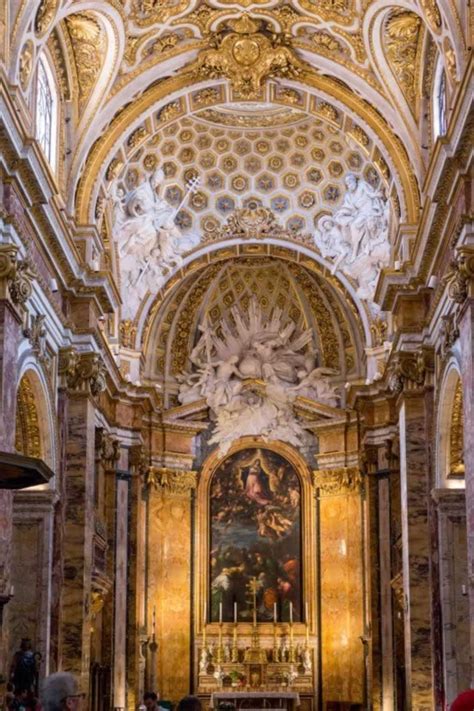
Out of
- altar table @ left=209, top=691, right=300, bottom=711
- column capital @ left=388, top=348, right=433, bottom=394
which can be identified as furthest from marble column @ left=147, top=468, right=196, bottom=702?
column capital @ left=388, top=348, right=433, bottom=394

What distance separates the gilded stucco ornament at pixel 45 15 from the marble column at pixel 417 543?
31.6 feet

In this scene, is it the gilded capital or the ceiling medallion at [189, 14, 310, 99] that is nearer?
the gilded capital

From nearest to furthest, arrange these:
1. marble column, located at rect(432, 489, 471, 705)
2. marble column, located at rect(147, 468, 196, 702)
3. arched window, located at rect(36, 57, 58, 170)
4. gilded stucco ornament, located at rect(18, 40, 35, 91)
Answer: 1. gilded stucco ornament, located at rect(18, 40, 35, 91)
2. marble column, located at rect(432, 489, 471, 705)
3. arched window, located at rect(36, 57, 58, 170)
4. marble column, located at rect(147, 468, 196, 702)

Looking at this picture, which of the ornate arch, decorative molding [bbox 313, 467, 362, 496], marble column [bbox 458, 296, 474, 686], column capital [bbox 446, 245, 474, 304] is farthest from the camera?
decorative molding [bbox 313, 467, 362, 496]

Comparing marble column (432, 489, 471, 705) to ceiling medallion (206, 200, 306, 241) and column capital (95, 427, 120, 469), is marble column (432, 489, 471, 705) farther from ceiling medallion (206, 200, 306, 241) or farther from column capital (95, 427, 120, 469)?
ceiling medallion (206, 200, 306, 241)

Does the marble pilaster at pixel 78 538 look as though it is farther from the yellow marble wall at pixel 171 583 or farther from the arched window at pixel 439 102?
the arched window at pixel 439 102

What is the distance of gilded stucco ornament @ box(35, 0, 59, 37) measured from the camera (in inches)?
822

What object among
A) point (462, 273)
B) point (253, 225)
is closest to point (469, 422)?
point (462, 273)

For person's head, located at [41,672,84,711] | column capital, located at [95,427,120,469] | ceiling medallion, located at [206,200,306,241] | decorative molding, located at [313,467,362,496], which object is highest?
ceiling medallion, located at [206,200,306,241]

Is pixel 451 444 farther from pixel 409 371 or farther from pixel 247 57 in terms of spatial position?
pixel 247 57

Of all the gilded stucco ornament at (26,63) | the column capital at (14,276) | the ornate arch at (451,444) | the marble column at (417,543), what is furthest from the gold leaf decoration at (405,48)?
the column capital at (14,276)

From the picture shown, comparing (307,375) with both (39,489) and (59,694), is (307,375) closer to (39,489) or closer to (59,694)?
(39,489)

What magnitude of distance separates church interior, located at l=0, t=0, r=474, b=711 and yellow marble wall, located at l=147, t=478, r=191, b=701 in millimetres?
62

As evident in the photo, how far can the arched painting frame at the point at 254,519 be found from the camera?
32656 millimetres
